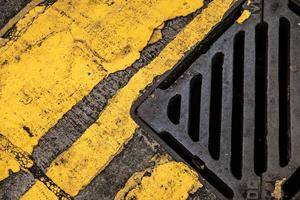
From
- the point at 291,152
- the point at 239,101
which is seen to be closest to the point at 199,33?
the point at 239,101

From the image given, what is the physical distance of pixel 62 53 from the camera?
226 cm

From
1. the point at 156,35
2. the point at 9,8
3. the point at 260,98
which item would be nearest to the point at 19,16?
the point at 9,8

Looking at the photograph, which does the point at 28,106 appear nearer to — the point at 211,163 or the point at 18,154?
the point at 18,154

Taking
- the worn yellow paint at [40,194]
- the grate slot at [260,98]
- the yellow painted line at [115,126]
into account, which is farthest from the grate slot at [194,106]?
the worn yellow paint at [40,194]

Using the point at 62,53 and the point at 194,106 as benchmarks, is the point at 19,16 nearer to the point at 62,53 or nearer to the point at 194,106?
the point at 62,53

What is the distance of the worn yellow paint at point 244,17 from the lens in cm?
219

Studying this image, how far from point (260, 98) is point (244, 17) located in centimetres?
35

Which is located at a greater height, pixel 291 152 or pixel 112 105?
pixel 112 105

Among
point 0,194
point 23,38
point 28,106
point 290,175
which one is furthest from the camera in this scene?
point 23,38

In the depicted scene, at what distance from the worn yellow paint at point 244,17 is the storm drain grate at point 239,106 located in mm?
22

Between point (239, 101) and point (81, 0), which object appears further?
point (81, 0)

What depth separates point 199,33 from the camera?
2.21 metres

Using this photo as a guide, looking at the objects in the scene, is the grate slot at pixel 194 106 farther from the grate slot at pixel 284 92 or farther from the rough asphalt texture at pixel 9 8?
the rough asphalt texture at pixel 9 8

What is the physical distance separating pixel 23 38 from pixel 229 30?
0.90 m
